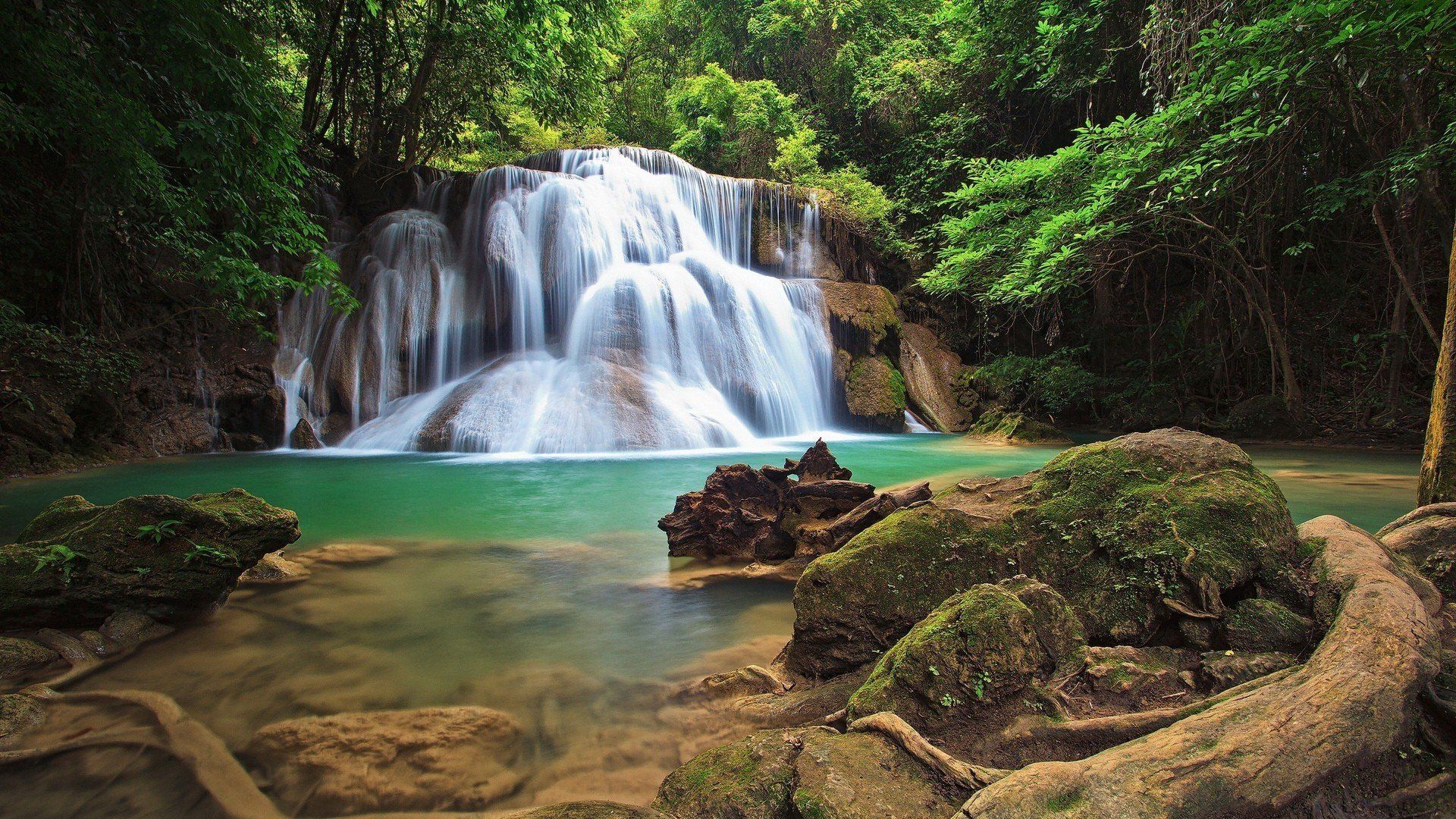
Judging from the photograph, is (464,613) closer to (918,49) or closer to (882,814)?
(882,814)

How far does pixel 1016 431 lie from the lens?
12.7 m

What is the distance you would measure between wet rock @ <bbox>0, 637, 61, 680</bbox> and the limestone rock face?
589 inches

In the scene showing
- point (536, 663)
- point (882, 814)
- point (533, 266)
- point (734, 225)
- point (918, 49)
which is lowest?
point (536, 663)

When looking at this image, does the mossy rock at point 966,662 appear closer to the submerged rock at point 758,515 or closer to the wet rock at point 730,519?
the submerged rock at point 758,515

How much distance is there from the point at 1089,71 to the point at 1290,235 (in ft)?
17.0

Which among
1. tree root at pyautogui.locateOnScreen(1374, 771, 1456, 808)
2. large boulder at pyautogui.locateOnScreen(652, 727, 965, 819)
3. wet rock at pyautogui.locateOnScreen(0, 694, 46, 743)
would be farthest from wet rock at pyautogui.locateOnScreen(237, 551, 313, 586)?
tree root at pyautogui.locateOnScreen(1374, 771, 1456, 808)

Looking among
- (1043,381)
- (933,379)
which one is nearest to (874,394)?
(933,379)

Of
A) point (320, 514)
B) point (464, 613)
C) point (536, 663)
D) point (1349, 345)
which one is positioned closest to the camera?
point (536, 663)

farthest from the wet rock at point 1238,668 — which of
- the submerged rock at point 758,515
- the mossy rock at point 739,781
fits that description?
the submerged rock at point 758,515

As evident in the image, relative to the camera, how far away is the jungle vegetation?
6199mm

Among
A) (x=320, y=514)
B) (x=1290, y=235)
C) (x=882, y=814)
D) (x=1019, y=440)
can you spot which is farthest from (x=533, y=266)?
(x=1290, y=235)

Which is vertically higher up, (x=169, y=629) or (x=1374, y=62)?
(x=1374, y=62)

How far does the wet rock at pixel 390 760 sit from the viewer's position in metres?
1.99

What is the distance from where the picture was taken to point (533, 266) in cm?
1406
